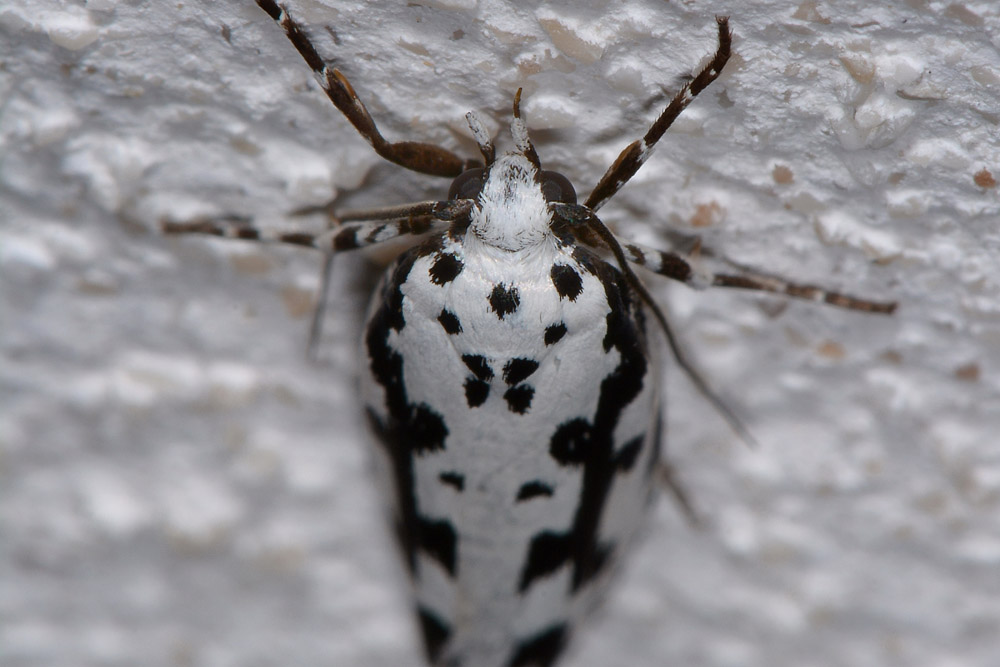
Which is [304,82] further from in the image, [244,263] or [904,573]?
[904,573]

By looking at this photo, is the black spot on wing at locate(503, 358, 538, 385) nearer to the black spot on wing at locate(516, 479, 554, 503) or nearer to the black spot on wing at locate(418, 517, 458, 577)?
the black spot on wing at locate(516, 479, 554, 503)

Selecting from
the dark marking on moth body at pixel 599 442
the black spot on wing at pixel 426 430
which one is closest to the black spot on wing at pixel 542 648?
the dark marking on moth body at pixel 599 442

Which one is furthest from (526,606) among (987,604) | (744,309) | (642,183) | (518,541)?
(987,604)

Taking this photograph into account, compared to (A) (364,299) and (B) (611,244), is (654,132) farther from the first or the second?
(A) (364,299)

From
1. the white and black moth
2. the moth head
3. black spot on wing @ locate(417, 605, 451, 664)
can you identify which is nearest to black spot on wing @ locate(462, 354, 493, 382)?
the white and black moth

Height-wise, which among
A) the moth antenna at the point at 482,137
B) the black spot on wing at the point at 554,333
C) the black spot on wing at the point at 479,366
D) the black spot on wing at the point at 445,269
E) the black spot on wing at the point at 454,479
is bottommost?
the black spot on wing at the point at 454,479

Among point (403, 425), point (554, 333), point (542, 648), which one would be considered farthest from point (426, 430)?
point (542, 648)

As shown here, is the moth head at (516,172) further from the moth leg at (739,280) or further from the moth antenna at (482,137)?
the moth leg at (739,280)
